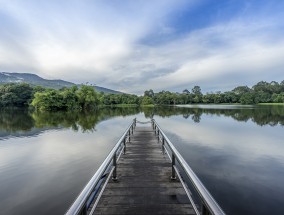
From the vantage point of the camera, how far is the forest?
218 ft

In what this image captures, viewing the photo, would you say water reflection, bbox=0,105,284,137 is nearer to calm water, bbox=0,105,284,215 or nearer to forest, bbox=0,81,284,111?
calm water, bbox=0,105,284,215

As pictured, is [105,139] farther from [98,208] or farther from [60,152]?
[98,208]

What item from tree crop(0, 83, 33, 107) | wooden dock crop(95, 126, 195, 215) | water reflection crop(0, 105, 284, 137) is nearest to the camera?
wooden dock crop(95, 126, 195, 215)

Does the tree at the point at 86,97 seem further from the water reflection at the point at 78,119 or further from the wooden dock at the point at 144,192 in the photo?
the wooden dock at the point at 144,192

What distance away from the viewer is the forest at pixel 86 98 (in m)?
66.4

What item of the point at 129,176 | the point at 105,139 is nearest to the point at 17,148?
the point at 105,139

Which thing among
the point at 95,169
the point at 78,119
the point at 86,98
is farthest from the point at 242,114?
the point at 86,98

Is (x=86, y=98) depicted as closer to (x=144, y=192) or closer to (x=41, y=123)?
(x=41, y=123)

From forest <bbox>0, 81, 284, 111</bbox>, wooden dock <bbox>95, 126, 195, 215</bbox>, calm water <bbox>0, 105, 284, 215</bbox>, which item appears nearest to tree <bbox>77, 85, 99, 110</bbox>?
forest <bbox>0, 81, 284, 111</bbox>

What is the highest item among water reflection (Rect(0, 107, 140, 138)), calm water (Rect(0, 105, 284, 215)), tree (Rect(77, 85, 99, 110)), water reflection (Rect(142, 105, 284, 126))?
tree (Rect(77, 85, 99, 110))

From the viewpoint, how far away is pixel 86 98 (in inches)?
2822

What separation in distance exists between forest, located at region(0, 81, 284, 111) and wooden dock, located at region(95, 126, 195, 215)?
64.8m

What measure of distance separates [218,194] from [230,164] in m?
3.73

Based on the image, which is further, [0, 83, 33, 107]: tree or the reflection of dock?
[0, 83, 33, 107]: tree
